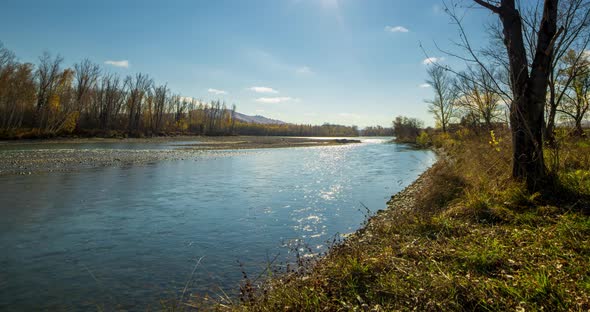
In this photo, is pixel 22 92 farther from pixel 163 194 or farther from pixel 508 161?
pixel 508 161

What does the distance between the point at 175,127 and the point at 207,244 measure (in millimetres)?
102965

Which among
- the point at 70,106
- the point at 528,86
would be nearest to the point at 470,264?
the point at 528,86

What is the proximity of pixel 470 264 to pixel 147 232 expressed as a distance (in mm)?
7225

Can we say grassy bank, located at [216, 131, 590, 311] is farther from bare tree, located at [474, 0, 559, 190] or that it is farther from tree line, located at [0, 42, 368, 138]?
tree line, located at [0, 42, 368, 138]

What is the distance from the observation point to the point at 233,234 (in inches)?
321

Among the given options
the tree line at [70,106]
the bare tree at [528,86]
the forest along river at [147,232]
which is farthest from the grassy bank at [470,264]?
the tree line at [70,106]

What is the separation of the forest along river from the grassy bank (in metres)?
1.67

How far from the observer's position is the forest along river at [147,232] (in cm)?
524

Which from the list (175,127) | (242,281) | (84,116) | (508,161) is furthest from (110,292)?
(175,127)

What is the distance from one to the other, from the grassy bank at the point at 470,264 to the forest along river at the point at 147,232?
1.67m

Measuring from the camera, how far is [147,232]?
8195mm

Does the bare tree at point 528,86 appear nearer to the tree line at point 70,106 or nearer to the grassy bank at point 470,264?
the grassy bank at point 470,264

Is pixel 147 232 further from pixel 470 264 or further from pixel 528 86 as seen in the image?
pixel 528 86

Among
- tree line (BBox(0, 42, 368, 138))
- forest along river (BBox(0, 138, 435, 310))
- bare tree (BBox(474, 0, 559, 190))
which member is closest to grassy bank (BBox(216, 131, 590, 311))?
bare tree (BBox(474, 0, 559, 190))
